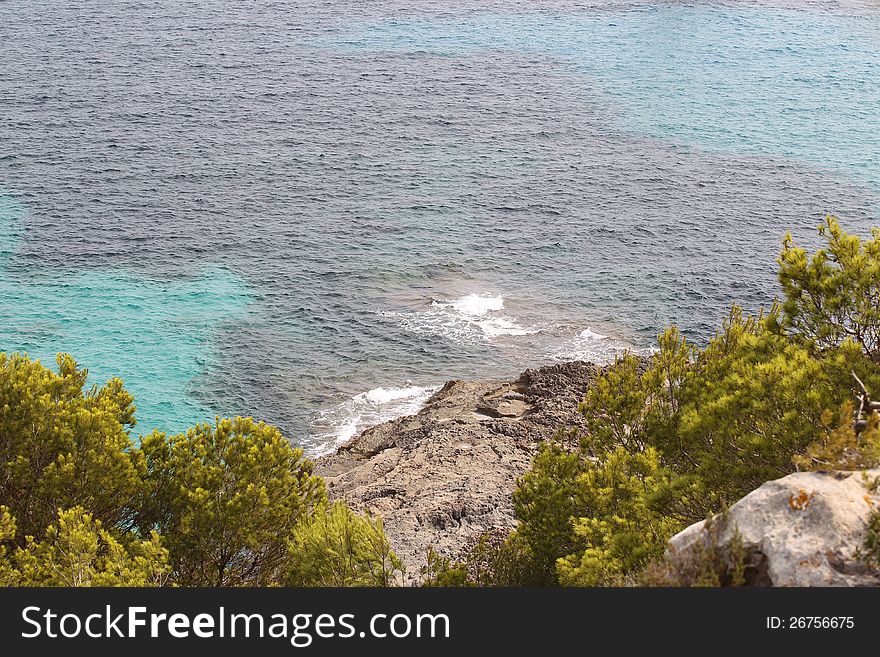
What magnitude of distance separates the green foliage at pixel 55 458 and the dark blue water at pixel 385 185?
24.4 metres

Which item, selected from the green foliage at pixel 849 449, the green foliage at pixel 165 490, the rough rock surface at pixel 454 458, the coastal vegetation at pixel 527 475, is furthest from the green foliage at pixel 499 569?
the green foliage at pixel 849 449

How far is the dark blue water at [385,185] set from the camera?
68125mm

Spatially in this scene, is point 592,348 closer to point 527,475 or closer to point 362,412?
point 362,412

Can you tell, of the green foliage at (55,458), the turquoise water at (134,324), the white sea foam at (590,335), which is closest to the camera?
the green foliage at (55,458)

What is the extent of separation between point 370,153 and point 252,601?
84305 mm

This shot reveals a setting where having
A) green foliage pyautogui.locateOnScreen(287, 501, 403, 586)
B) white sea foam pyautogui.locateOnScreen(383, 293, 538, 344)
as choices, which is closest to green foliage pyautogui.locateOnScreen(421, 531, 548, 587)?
green foliage pyautogui.locateOnScreen(287, 501, 403, 586)

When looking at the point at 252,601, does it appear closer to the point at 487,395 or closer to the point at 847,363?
the point at 847,363

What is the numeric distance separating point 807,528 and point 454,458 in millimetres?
30974

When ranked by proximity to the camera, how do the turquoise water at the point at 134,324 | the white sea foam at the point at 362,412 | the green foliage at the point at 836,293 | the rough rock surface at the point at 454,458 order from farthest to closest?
the turquoise water at the point at 134,324
the white sea foam at the point at 362,412
the rough rock surface at the point at 454,458
the green foliage at the point at 836,293

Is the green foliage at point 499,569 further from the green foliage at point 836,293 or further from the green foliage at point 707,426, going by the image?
the green foliage at point 836,293

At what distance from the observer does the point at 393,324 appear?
70.6 m

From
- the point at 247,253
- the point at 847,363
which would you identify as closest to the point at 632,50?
the point at 247,253

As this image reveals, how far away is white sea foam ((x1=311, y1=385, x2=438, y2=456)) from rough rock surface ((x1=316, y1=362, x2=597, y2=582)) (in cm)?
207

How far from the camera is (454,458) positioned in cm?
4844
